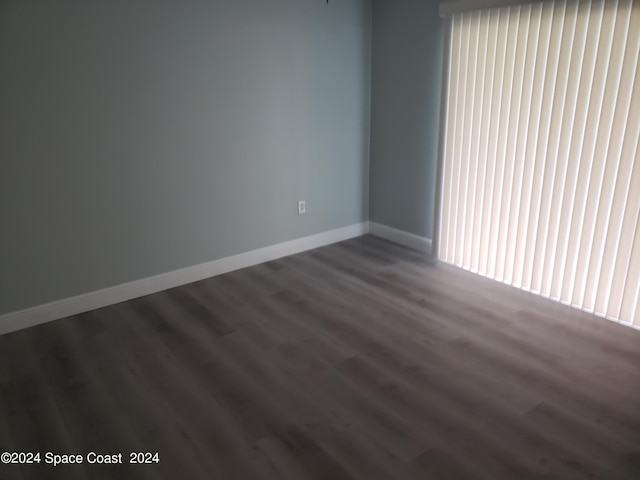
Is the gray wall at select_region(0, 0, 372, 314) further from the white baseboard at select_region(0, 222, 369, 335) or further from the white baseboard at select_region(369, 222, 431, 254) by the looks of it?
the white baseboard at select_region(369, 222, 431, 254)

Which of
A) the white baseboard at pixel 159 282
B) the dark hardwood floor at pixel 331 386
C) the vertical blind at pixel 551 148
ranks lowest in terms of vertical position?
the dark hardwood floor at pixel 331 386

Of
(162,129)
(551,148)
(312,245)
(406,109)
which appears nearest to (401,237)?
(312,245)

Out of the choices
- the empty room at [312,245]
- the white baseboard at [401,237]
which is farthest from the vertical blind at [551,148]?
the white baseboard at [401,237]

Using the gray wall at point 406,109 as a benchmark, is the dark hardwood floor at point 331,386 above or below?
below

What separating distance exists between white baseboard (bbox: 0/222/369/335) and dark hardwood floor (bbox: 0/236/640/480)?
3.0 inches

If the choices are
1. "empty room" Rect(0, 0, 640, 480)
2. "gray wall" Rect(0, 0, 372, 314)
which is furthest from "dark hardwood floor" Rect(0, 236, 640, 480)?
"gray wall" Rect(0, 0, 372, 314)

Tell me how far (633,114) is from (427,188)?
64.3 inches

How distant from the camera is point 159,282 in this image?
139 inches

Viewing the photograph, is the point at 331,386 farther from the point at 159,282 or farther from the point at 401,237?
the point at 401,237

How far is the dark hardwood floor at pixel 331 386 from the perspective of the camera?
197 cm

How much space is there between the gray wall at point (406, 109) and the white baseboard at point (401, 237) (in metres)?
0.05

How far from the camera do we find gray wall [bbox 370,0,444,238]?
3771mm

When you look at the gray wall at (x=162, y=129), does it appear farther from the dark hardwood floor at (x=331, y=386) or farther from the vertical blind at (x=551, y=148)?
the vertical blind at (x=551, y=148)

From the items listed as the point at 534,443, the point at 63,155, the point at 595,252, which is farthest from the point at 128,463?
the point at 595,252
